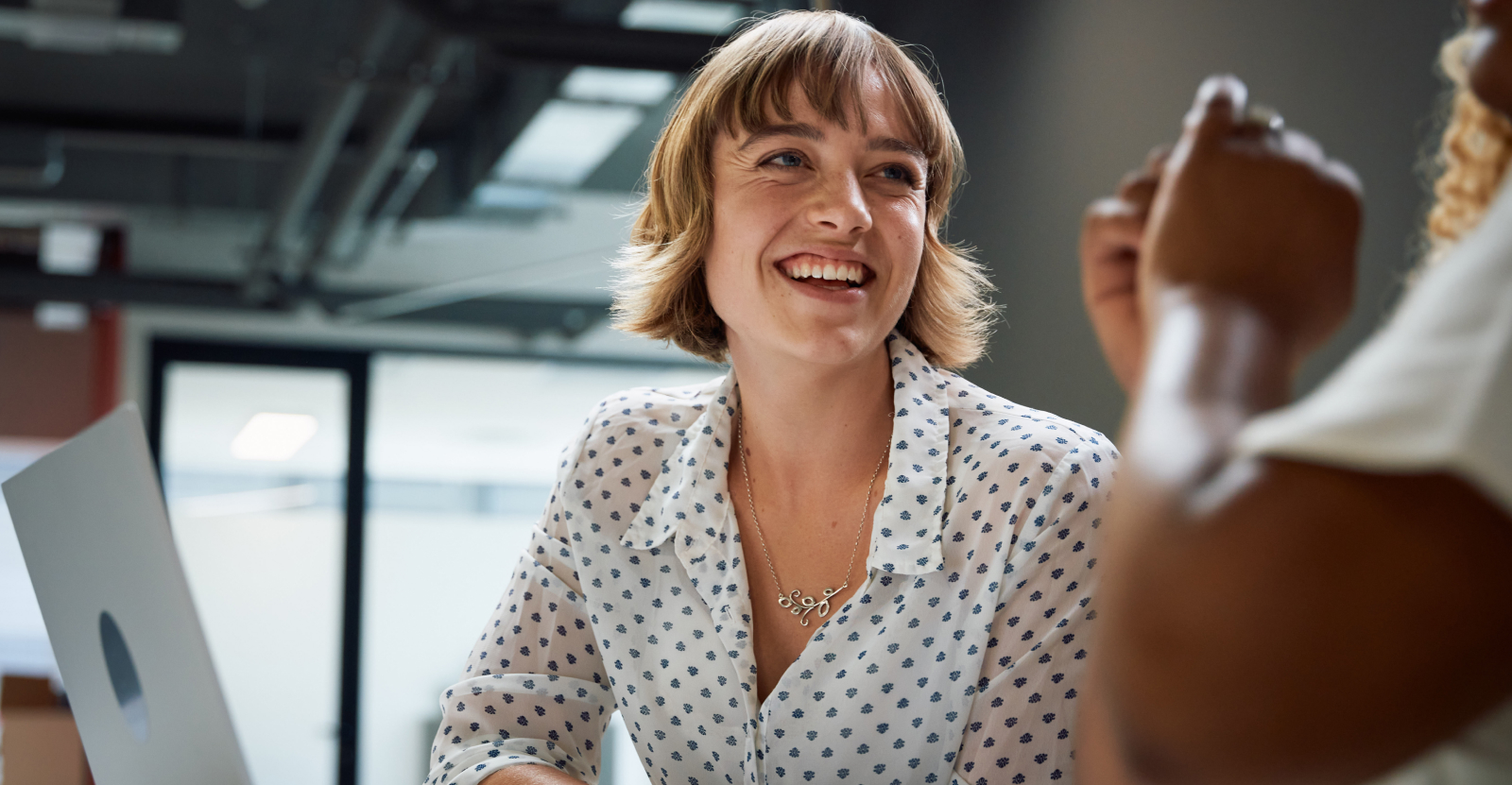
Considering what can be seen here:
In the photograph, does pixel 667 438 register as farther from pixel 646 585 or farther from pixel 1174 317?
pixel 1174 317

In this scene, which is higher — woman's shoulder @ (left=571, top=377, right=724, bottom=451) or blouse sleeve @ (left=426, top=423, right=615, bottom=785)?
woman's shoulder @ (left=571, top=377, right=724, bottom=451)

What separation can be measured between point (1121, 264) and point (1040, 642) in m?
0.73

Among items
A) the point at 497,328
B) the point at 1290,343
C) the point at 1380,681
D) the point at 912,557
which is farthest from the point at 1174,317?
the point at 497,328

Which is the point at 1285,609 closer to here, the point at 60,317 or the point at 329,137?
the point at 329,137

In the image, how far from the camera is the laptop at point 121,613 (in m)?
1.33

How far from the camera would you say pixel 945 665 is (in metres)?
1.41

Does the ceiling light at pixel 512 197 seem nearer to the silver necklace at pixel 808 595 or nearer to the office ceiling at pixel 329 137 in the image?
the office ceiling at pixel 329 137

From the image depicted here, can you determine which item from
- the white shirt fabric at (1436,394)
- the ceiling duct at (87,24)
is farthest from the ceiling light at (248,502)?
the white shirt fabric at (1436,394)

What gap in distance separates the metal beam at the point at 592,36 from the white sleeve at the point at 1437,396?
3432mm

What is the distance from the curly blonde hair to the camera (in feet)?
2.14

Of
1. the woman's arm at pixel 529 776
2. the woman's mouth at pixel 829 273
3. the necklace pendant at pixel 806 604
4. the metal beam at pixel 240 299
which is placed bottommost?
the metal beam at pixel 240 299

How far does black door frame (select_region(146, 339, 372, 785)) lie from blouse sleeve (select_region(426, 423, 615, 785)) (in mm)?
6571

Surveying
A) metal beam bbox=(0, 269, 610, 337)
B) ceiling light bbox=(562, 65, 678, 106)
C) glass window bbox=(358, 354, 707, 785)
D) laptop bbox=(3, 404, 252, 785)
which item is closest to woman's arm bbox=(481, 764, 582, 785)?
laptop bbox=(3, 404, 252, 785)

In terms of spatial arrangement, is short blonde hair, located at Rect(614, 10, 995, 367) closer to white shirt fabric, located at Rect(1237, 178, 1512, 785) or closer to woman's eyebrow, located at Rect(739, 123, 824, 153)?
woman's eyebrow, located at Rect(739, 123, 824, 153)
